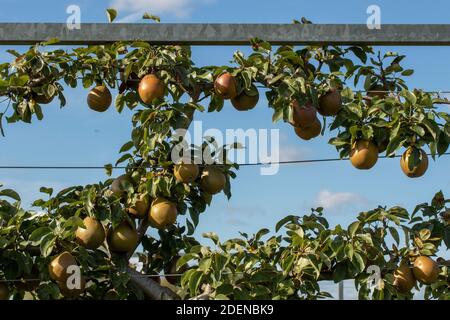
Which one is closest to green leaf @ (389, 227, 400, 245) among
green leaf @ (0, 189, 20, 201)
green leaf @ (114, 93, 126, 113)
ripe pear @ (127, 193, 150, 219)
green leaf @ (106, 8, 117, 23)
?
ripe pear @ (127, 193, 150, 219)

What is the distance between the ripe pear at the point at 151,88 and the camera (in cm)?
306

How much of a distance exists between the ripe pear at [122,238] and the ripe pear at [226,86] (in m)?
0.65

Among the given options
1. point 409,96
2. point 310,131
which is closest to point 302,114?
point 310,131

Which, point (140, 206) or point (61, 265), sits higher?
point (140, 206)

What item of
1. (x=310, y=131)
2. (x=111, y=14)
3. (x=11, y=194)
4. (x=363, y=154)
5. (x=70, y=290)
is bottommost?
(x=70, y=290)

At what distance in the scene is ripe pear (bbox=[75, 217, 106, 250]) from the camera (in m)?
3.01

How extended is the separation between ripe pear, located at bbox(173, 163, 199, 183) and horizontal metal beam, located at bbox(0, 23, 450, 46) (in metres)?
0.51

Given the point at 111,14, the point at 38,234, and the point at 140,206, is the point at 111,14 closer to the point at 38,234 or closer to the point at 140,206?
the point at 140,206

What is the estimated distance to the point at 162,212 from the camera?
122 inches

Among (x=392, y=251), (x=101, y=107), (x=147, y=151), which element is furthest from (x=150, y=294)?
(x=392, y=251)

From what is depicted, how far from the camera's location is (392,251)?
3.21 m

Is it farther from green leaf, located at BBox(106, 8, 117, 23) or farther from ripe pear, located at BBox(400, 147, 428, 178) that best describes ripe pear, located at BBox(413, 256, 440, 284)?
green leaf, located at BBox(106, 8, 117, 23)

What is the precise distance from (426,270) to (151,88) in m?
1.30

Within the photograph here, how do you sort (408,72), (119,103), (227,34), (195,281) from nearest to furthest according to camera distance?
(227,34) < (195,281) < (119,103) < (408,72)
